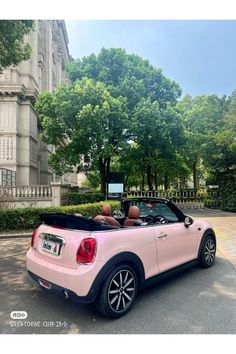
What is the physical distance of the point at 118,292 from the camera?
9.51ft

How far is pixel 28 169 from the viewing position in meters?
17.0

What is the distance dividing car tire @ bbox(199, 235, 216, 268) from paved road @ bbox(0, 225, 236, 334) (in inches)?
A: 10.5

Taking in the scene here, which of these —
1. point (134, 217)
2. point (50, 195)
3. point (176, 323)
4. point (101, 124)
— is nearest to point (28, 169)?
point (50, 195)

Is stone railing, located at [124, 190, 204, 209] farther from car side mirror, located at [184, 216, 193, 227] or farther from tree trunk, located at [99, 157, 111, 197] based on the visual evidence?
car side mirror, located at [184, 216, 193, 227]

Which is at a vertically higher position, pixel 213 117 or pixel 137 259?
pixel 213 117

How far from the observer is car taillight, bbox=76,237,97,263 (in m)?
2.71

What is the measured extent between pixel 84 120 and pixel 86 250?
11375mm

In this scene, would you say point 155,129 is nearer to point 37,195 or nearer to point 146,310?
point 37,195

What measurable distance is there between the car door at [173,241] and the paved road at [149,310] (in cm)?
41

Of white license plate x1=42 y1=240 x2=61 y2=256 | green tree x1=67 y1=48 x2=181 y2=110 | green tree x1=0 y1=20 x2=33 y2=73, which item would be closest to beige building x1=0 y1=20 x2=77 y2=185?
green tree x1=67 y1=48 x2=181 y2=110

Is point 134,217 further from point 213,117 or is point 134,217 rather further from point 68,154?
point 213,117

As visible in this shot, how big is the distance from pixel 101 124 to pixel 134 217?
10458 millimetres

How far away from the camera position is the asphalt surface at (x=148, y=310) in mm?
2652

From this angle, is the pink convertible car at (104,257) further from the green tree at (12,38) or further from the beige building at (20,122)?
the beige building at (20,122)
